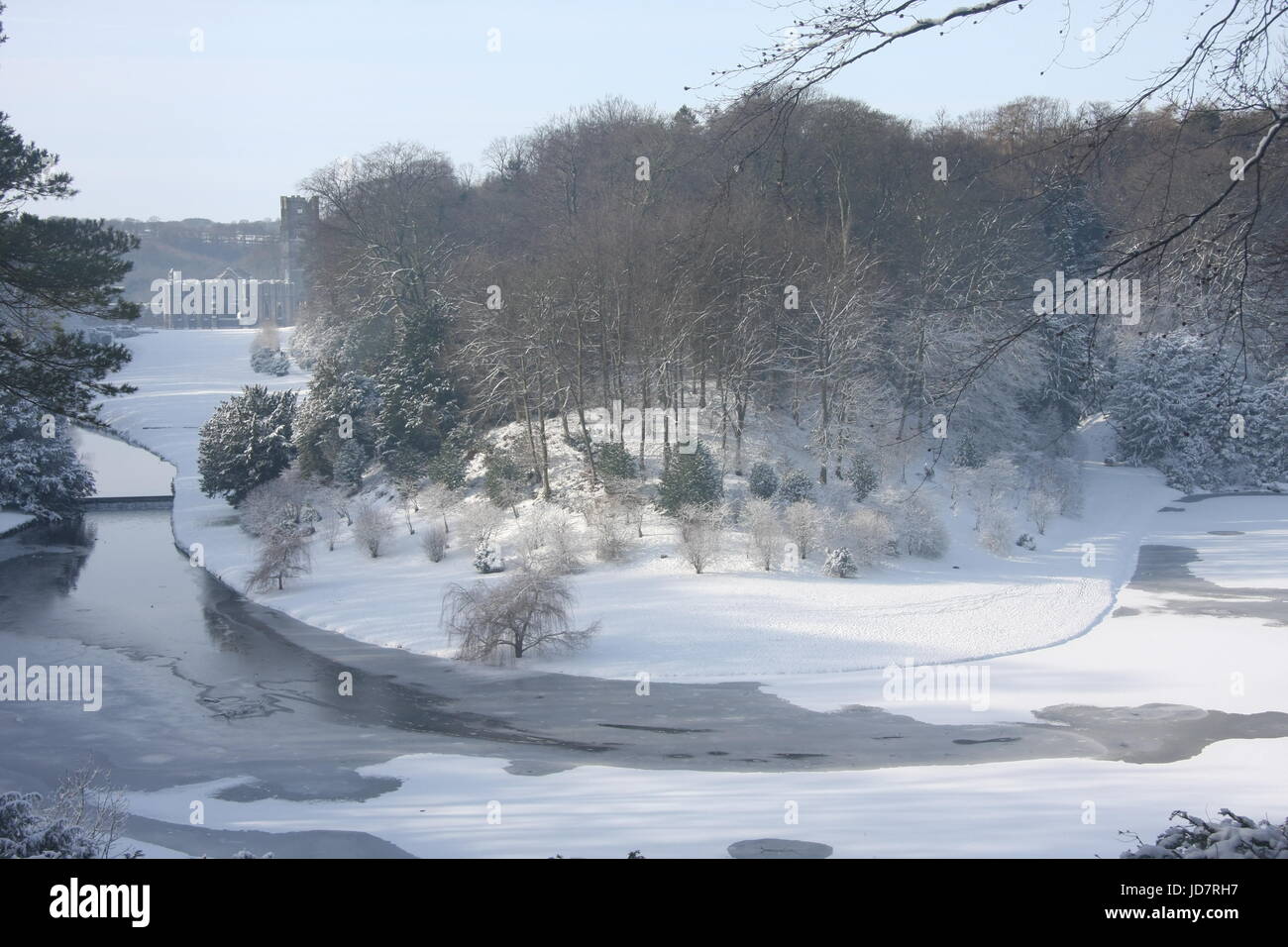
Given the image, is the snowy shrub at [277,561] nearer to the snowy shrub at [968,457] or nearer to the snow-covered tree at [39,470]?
the snow-covered tree at [39,470]

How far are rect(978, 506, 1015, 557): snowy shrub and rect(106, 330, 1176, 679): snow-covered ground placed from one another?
1.15 feet

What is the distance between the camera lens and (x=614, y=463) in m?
29.0

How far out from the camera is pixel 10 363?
13820mm

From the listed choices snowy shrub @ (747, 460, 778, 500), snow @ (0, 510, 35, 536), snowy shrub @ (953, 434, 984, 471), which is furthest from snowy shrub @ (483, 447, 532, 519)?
snow @ (0, 510, 35, 536)

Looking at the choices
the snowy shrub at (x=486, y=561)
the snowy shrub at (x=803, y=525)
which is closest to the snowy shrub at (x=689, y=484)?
the snowy shrub at (x=803, y=525)

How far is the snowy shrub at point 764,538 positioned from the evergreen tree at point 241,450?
18.3 metres

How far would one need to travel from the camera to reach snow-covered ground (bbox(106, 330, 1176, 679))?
2111 centimetres

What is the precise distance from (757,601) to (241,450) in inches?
813

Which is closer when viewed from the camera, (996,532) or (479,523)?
(479,523)

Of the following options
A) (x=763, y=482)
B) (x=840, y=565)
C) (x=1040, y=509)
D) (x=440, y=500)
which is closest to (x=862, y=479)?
(x=763, y=482)

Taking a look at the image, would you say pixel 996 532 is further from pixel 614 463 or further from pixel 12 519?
pixel 12 519

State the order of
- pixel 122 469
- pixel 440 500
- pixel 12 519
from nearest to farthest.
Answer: pixel 440 500 → pixel 12 519 → pixel 122 469

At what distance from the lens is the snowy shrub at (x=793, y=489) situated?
1128 inches
